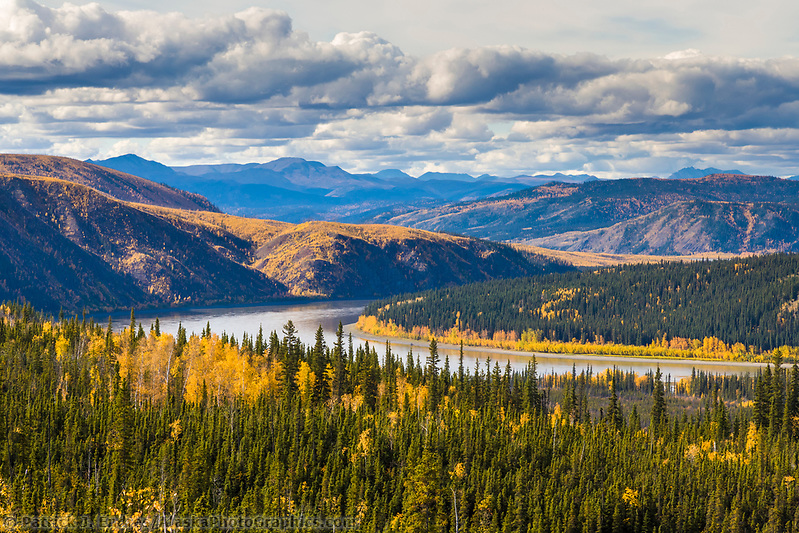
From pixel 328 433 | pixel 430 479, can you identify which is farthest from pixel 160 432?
pixel 430 479

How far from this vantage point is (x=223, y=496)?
115m

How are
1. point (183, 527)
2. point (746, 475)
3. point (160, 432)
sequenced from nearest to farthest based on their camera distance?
point (183, 527)
point (160, 432)
point (746, 475)

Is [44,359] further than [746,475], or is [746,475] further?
[44,359]

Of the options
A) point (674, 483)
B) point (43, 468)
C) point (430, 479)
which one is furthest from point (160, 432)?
point (674, 483)

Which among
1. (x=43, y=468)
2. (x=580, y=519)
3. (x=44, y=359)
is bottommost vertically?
(x=580, y=519)

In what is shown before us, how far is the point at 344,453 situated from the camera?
131125mm

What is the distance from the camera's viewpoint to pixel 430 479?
109625 millimetres

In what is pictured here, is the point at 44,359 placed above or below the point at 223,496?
above

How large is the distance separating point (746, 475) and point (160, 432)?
295ft

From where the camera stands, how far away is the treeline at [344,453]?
115m

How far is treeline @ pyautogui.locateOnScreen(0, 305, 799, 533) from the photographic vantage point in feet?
377

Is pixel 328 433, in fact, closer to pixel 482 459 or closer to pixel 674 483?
pixel 482 459

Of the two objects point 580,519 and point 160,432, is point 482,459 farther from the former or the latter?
point 160,432

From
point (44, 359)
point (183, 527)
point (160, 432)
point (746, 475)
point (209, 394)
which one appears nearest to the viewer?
point (183, 527)
